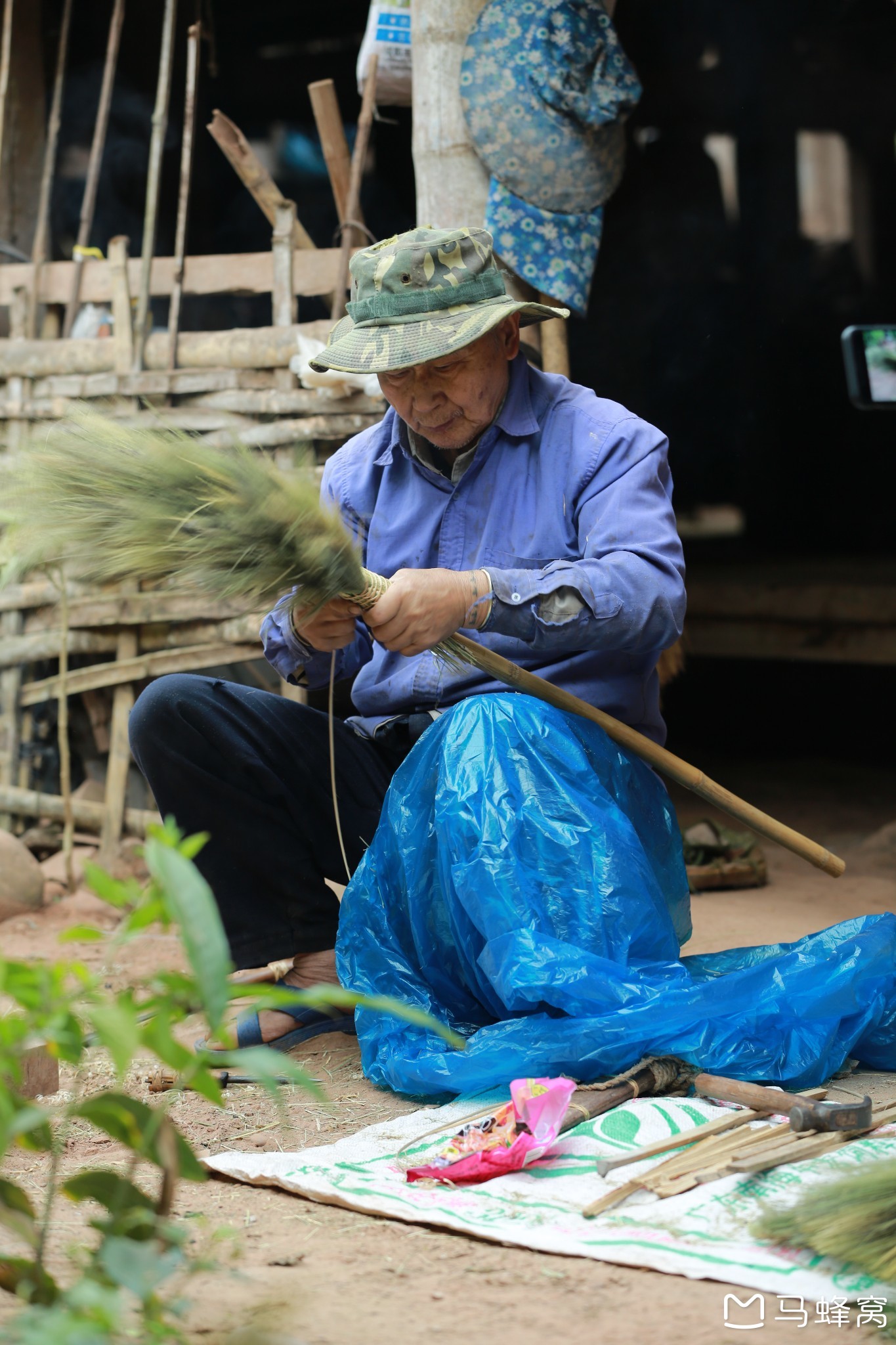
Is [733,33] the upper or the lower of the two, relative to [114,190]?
upper

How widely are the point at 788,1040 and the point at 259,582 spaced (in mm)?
1210

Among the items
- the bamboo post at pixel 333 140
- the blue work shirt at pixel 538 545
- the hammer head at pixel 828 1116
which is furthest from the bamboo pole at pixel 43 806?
the hammer head at pixel 828 1116

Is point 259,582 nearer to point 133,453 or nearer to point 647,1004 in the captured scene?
point 133,453

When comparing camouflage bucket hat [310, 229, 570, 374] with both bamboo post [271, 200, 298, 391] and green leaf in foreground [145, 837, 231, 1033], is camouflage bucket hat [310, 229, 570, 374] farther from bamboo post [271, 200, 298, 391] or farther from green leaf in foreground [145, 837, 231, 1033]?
bamboo post [271, 200, 298, 391]

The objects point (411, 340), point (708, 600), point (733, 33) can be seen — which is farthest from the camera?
point (733, 33)

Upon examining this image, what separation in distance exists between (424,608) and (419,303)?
65 cm

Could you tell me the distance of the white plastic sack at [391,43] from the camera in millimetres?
4039

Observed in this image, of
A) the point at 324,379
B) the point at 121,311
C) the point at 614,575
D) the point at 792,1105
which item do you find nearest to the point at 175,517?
the point at 614,575

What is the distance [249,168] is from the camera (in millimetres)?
4176

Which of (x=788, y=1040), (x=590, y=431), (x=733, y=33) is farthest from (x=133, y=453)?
(x=733, y=33)

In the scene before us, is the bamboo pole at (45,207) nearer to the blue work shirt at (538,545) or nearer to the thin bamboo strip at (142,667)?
the thin bamboo strip at (142,667)

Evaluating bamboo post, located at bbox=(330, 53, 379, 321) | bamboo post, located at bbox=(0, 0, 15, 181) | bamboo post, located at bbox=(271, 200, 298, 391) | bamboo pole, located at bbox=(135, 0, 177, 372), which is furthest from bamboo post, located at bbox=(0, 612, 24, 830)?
bamboo post, located at bbox=(0, 0, 15, 181)

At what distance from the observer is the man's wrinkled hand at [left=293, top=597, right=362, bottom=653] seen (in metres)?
2.30

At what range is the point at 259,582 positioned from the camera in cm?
220
